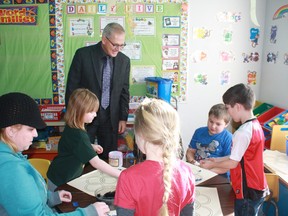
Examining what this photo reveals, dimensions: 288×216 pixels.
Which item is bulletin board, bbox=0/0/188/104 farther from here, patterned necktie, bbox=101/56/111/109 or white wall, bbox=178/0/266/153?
patterned necktie, bbox=101/56/111/109

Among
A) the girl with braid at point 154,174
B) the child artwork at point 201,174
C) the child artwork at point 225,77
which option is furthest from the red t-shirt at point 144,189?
the child artwork at point 225,77

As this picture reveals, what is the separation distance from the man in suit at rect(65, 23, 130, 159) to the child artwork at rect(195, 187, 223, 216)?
121 centimetres

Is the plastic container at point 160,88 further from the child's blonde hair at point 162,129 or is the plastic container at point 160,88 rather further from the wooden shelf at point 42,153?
the child's blonde hair at point 162,129

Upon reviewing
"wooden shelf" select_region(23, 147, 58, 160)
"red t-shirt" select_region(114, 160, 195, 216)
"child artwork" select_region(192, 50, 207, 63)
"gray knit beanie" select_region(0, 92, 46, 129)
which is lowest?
"wooden shelf" select_region(23, 147, 58, 160)

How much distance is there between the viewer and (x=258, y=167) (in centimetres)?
170

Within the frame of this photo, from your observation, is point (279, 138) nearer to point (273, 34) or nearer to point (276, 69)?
point (276, 69)

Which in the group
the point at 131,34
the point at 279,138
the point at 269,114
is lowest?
the point at 279,138

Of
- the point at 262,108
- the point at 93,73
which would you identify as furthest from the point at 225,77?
the point at 93,73

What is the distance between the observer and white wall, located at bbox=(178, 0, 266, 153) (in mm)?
3691

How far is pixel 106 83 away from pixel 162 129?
5.73ft

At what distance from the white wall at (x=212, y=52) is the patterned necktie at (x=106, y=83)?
4.56 ft

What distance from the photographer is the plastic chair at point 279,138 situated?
280 centimetres

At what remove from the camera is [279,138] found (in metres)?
2.80

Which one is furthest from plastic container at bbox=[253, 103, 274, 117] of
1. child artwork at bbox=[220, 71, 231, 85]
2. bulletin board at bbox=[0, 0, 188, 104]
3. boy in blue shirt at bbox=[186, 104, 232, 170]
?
boy in blue shirt at bbox=[186, 104, 232, 170]
